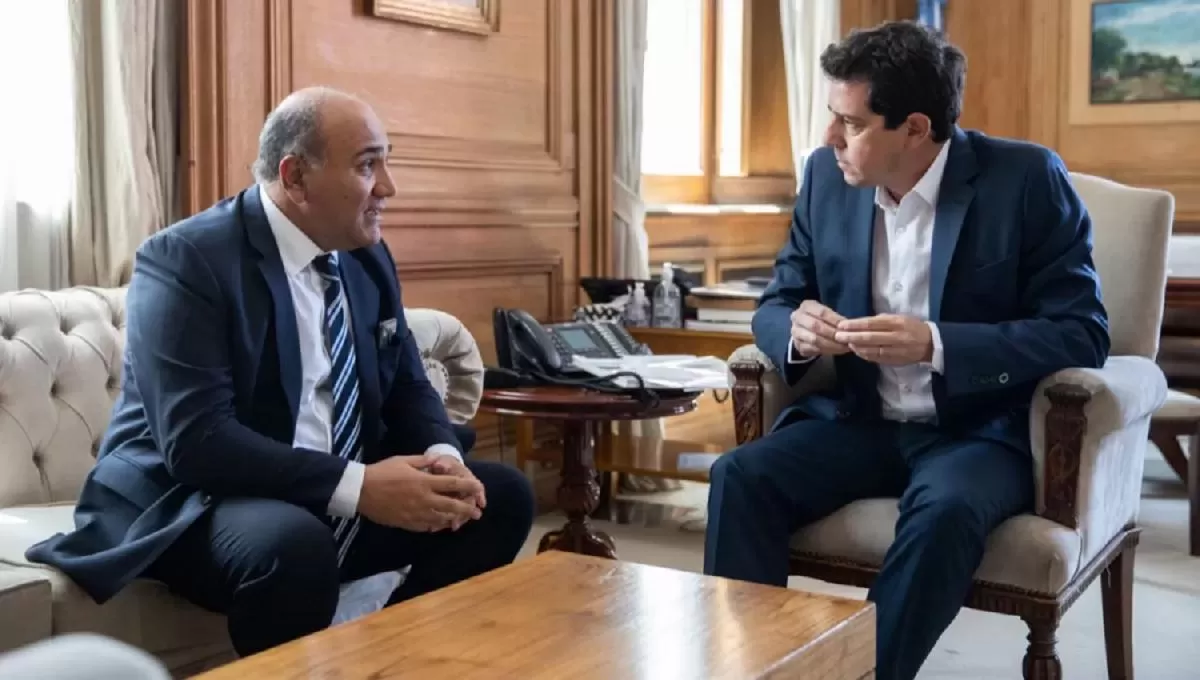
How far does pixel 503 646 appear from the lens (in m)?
1.57

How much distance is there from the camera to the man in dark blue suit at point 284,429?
1.97 meters

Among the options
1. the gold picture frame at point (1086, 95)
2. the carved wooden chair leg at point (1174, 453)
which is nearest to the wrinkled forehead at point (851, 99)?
the carved wooden chair leg at point (1174, 453)

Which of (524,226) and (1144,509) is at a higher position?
(524,226)

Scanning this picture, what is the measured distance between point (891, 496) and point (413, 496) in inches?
33.6

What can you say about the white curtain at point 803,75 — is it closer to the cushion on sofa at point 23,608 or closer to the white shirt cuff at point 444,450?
the white shirt cuff at point 444,450

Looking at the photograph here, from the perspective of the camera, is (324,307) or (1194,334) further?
(1194,334)

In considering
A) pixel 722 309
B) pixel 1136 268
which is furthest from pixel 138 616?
pixel 722 309

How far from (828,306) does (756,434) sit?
28 centimetres

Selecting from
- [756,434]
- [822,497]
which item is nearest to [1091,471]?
[822,497]

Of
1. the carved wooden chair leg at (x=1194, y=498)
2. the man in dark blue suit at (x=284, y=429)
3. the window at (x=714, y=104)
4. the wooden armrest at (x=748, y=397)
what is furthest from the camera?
the window at (x=714, y=104)

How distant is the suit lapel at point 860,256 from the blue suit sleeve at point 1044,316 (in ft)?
0.60

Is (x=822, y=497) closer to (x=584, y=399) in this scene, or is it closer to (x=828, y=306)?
(x=828, y=306)

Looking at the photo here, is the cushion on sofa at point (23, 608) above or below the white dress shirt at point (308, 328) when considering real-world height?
below

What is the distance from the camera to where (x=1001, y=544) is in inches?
84.4
